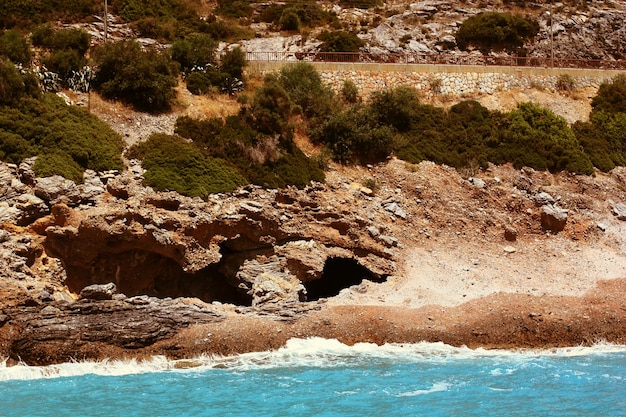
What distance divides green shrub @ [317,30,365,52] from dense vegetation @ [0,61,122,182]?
788 inches

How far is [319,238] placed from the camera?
86.5 ft

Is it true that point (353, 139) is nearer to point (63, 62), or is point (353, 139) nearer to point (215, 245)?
point (215, 245)

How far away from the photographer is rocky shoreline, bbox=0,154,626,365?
20.5 metres

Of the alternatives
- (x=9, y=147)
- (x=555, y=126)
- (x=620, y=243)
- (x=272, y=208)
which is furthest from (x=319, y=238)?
(x=555, y=126)

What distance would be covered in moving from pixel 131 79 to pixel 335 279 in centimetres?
1259

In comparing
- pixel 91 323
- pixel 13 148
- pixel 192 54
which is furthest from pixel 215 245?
pixel 192 54

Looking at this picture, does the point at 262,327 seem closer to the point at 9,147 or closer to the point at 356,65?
the point at 9,147

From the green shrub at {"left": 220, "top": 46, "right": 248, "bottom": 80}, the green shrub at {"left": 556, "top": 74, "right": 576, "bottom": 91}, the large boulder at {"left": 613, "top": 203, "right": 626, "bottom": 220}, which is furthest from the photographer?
the green shrub at {"left": 556, "top": 74, "right": 576, "bottom": 91}

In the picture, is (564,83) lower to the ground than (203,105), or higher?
higher

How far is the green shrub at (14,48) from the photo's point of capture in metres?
28.3

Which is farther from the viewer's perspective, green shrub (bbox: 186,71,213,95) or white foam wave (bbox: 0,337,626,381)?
green shrub (bbox: 186,71,213,95)

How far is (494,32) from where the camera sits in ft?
157

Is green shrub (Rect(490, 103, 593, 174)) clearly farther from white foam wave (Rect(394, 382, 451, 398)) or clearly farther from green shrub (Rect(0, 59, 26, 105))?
green shrub (Rect(0, 59, 26, 105))

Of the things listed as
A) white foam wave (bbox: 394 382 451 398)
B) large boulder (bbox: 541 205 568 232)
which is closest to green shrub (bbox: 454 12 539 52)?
large boulder (bbox: 541 205 568 232)
